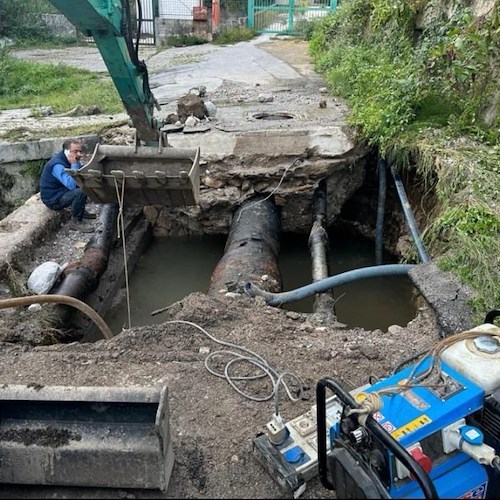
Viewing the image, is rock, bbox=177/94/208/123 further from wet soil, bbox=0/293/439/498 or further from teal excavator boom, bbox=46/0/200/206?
wet soil, bbox=0/293/439/498

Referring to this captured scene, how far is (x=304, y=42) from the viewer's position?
1917 cm

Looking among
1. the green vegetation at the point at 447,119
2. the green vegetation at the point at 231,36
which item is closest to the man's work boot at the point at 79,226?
the green vegetation at the point at 447,119

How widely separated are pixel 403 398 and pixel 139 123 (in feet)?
13.7

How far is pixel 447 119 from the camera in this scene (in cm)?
728

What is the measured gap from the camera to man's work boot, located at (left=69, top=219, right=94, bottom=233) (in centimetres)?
728

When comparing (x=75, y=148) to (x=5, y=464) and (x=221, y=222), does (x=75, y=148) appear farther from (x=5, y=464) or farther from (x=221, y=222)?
(x=5, y=464)

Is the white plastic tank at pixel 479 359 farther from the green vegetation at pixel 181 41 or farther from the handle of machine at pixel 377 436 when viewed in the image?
the green vegetation at pixel 181 41

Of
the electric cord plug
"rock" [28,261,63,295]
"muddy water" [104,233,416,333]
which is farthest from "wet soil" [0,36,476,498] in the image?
"muddy water" [104,233,416,333]

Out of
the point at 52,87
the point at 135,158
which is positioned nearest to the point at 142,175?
the point at 135,158

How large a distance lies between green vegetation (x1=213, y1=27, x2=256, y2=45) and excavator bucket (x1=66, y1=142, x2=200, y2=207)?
14.9 m

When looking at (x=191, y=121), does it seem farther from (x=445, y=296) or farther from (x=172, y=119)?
(x=445, y=296)

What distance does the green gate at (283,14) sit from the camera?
21.0m

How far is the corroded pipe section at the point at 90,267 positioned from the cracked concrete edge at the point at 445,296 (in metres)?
3.41

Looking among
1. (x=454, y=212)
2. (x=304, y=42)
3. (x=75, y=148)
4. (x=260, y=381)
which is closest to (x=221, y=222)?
(x=75, y=148)
